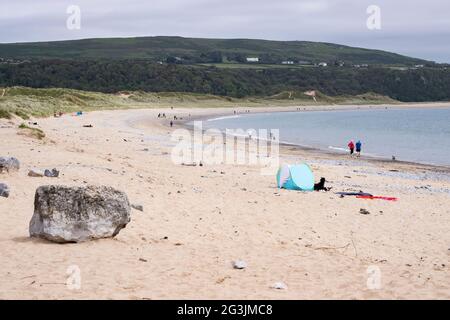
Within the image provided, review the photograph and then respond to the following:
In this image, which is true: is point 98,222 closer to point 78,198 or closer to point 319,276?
point 78,198

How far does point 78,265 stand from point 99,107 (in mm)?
70002

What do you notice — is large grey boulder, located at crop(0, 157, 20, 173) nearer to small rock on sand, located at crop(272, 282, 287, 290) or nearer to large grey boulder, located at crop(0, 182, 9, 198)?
large grey boulder, located at crop(0, 182, 9, 198)

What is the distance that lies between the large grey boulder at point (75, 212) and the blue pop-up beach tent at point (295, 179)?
874 centimetres

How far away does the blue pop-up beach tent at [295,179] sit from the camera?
1825 centimetres

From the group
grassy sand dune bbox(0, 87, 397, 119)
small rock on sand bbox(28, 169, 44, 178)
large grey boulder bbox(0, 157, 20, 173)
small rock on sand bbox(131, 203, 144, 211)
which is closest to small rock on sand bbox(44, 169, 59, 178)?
small rock on sand bbox(28, 169, 44, 178)

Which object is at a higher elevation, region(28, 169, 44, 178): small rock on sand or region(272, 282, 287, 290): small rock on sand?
region(28, 169, 44, 178): small rock on sand

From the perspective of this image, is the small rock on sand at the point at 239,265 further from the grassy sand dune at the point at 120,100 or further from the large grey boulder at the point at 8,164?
the grassy sand dune at the point at 120,100

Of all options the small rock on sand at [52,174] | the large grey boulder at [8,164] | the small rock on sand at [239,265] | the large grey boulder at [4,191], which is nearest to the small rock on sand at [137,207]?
the large grey boulder at [4,191]

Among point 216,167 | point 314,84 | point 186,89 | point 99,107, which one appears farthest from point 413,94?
point 216,167

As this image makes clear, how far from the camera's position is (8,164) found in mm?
15320

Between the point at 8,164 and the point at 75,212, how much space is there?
6135 millimetres

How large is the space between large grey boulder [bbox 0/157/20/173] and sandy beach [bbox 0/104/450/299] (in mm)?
231

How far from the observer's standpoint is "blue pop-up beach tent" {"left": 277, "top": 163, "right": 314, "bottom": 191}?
59.9ft
